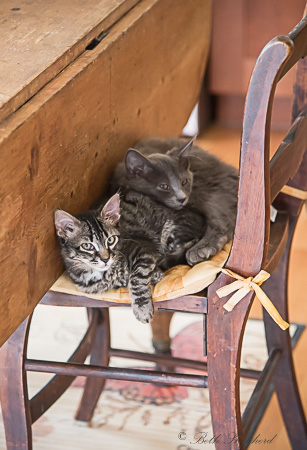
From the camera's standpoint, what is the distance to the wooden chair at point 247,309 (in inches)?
46.7

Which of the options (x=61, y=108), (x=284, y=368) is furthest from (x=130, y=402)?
(x=61, y=108)

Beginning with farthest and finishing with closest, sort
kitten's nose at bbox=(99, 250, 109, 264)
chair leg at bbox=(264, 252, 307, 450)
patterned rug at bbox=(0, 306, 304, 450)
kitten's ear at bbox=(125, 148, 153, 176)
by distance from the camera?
patterned rug at bbox=(0, 306, 304, 450), chair leg at bbox=(264, 252, 307, 450), kitten's ear at bbox=(125, 148, 153, 176), kitten's nose at bbox=(99, 250, 109, 264)

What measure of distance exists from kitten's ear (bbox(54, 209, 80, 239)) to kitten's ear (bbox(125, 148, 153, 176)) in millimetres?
225

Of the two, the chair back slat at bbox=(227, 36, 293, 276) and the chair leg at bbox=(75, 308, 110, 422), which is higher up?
the chair back slat at bbox=(227, 36, 293, 276)

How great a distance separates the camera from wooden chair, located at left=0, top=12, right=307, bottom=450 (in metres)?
1.19

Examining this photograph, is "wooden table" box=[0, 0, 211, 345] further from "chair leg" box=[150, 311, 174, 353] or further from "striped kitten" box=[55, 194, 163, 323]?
"chair leg" box=[150, 311, 174, 353]

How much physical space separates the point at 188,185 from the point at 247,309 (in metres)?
0.36

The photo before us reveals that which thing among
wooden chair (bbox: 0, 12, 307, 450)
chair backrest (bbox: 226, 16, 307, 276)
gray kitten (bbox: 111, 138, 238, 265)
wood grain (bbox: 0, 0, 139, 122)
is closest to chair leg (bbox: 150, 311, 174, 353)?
wooden chair (bbox: 0, 12, 307, 450)

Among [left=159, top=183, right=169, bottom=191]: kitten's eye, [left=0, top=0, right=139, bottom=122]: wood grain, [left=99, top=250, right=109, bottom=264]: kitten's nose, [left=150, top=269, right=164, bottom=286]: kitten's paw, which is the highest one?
[left=0, top=0, right=139, bottom=122]: wood grain

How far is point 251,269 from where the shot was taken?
1323 mm

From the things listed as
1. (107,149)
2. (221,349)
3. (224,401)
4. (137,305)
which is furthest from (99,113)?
(224,401)

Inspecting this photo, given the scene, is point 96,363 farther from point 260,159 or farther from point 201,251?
point 260,159

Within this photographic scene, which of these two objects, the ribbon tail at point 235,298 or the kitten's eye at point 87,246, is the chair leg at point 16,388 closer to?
the kitten's eye at point 87,246

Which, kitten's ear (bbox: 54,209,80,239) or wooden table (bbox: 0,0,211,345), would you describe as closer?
A: wooden table (bbox: 0,0,211,345)
